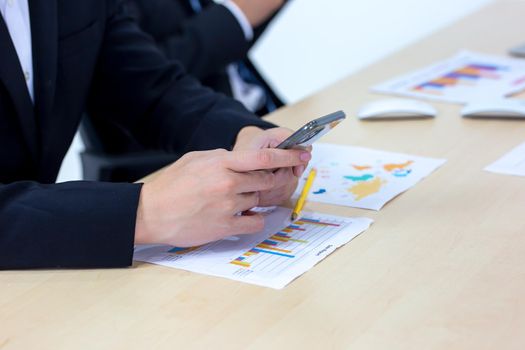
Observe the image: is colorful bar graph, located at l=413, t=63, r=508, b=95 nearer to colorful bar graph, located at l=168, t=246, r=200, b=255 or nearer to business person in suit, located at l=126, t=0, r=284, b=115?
business person in suit, located at l=126, t=0, r=284, b=115

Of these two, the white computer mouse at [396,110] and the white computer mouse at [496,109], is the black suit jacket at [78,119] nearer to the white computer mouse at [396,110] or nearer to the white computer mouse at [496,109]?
the white computer mouse at [396,110]

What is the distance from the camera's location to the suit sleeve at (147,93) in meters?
1.50

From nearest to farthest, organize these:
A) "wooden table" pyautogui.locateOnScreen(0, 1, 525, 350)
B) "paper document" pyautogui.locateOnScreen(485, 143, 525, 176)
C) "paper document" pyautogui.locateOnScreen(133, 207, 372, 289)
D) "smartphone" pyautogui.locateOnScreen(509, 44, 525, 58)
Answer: "wooden table" pyautogui.locateOnScreen(0, 1, 525, 350), "paper document" pyautogui.locateOnScreen(133, 207, 372, 289), "paper document" pyautogui.locateOnScreen(485, 143, 525, 176), "smartphone" pyautogui.locateOnScreen(509, 44, 525, 58)

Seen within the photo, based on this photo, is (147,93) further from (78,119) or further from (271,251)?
(271,251)

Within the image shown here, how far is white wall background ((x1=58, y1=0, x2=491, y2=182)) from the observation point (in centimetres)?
404

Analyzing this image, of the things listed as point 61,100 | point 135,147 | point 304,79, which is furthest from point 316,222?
point 304,79

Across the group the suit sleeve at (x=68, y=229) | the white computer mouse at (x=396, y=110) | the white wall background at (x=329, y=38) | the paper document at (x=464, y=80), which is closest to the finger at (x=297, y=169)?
the suit sleeve at (x=68, y=229)

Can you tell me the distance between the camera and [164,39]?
7.00ft

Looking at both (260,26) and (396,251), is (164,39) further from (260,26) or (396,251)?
(396,251)

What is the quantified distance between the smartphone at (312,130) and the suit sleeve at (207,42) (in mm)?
973

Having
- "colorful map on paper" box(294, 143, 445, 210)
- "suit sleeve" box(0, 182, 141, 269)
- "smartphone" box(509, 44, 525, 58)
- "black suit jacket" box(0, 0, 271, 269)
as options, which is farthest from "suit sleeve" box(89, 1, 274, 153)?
"smartphone" box(509, 44, 525, 58)

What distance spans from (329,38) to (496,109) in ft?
8.58

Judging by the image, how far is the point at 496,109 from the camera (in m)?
1.52

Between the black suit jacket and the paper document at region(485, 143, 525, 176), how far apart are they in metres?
0.36
